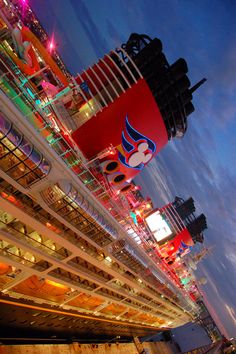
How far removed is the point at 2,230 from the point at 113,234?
5.15 meters

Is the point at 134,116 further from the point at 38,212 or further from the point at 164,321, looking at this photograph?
the point at 164,321

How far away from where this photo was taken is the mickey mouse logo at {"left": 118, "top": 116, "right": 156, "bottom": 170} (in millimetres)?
14836

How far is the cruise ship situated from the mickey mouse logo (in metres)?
0.06

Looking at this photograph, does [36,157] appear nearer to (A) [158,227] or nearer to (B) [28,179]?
(B) [28,179]

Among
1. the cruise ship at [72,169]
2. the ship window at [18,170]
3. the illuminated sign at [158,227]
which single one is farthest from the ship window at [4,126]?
the illuminated sign at [158,227]

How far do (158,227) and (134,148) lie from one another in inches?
665

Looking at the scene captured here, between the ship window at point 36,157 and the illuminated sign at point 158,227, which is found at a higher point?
the illuminated sign at point 158,227

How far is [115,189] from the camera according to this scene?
18594mm

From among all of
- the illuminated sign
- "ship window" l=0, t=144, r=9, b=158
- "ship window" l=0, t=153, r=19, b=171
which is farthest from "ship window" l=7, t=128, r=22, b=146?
the illuminated sign

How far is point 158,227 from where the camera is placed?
30547 millimetres

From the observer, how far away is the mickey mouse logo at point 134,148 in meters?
14.8

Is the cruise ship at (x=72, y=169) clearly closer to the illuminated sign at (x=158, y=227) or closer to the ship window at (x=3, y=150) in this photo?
the ship window at (x=3, y=150)

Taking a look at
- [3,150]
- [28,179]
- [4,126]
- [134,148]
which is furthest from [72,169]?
[134,148]

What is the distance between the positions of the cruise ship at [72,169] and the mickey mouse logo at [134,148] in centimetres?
6
